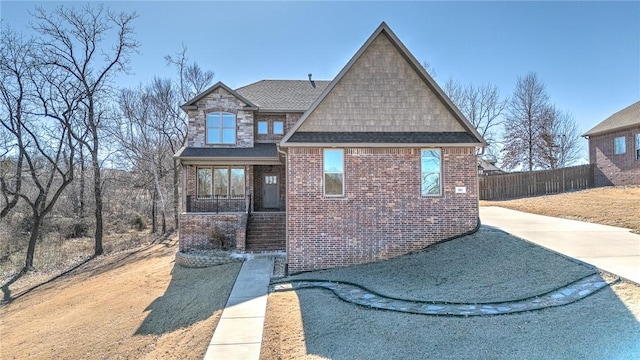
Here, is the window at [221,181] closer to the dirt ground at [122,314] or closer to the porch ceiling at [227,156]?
the porch ceiling at [227,156]

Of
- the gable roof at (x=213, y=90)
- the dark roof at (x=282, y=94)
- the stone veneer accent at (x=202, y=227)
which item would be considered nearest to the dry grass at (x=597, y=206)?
the dark roof at (x=282, y=94)

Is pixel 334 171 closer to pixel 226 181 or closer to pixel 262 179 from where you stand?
pixel 262 179

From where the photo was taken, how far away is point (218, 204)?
16.8 m

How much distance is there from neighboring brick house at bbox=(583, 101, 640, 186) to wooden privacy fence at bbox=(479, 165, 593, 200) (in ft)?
2.48

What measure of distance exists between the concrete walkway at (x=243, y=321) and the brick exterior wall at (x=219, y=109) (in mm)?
8035

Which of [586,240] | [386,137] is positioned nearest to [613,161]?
[586,240]

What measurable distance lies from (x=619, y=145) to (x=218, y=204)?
23823 millimetres

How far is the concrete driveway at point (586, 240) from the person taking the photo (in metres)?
7.73

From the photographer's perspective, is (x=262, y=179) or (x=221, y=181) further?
(x=262, y=179)

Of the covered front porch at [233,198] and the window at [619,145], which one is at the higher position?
the window at [619,145]

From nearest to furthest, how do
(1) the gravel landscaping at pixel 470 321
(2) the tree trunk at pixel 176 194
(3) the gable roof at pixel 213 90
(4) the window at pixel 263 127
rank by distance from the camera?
(1) the gravel landscaping at pixel 470 321 → (3) the gable roof at pixel 213 90 → (4) the window at pixel 263 127 → (2) the tree trunk at pixel 176 194

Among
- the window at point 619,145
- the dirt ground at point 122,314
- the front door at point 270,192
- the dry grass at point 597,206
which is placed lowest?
the dirt ground at point 122,314

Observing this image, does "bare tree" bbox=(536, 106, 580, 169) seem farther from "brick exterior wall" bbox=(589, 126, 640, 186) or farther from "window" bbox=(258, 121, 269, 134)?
"window" bbox=(258, 121, 269, 134)

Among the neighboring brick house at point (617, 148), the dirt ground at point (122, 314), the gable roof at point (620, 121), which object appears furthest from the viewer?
the gable roof at point (620, 121)
